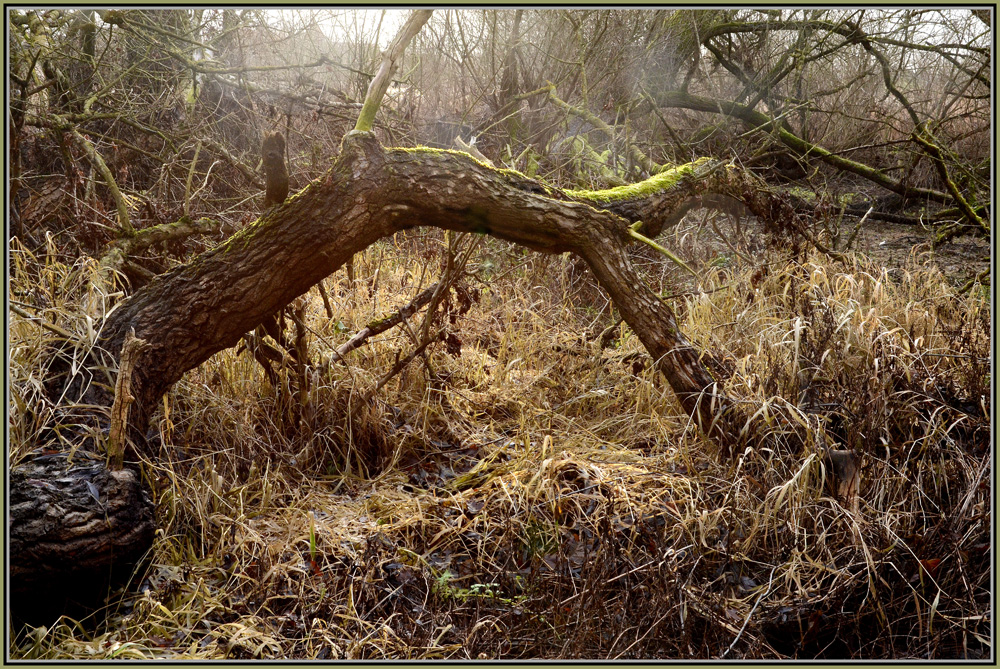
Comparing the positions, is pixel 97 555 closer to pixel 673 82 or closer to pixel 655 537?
pixel 655 537

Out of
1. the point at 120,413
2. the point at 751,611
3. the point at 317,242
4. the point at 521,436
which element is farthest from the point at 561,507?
the point at 120,413

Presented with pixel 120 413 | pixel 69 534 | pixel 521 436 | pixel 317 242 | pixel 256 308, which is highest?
pixel 317 242

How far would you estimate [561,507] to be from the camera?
2.68m

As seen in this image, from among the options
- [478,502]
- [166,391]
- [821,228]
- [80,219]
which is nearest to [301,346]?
[166,391]

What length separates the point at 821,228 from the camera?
527 centimetres

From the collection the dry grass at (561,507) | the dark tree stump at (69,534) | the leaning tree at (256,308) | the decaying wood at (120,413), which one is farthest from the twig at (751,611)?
the decaying wood at (120,413)

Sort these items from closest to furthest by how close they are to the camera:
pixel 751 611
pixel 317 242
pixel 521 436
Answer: pixel 751 611
pixel 317 242
pixel 521 436

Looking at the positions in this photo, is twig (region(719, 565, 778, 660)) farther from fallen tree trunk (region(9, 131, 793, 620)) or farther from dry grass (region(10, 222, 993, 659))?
fallen tree trunk (region(9, 131, 793, 620))

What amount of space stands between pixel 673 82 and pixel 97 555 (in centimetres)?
595

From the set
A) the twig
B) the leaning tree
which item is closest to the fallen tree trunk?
the leaning tree

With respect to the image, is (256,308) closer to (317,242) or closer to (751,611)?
(317,242)

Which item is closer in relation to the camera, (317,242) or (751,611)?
(751,611)

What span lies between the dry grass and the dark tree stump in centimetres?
8

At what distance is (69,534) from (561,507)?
161 centimetres
